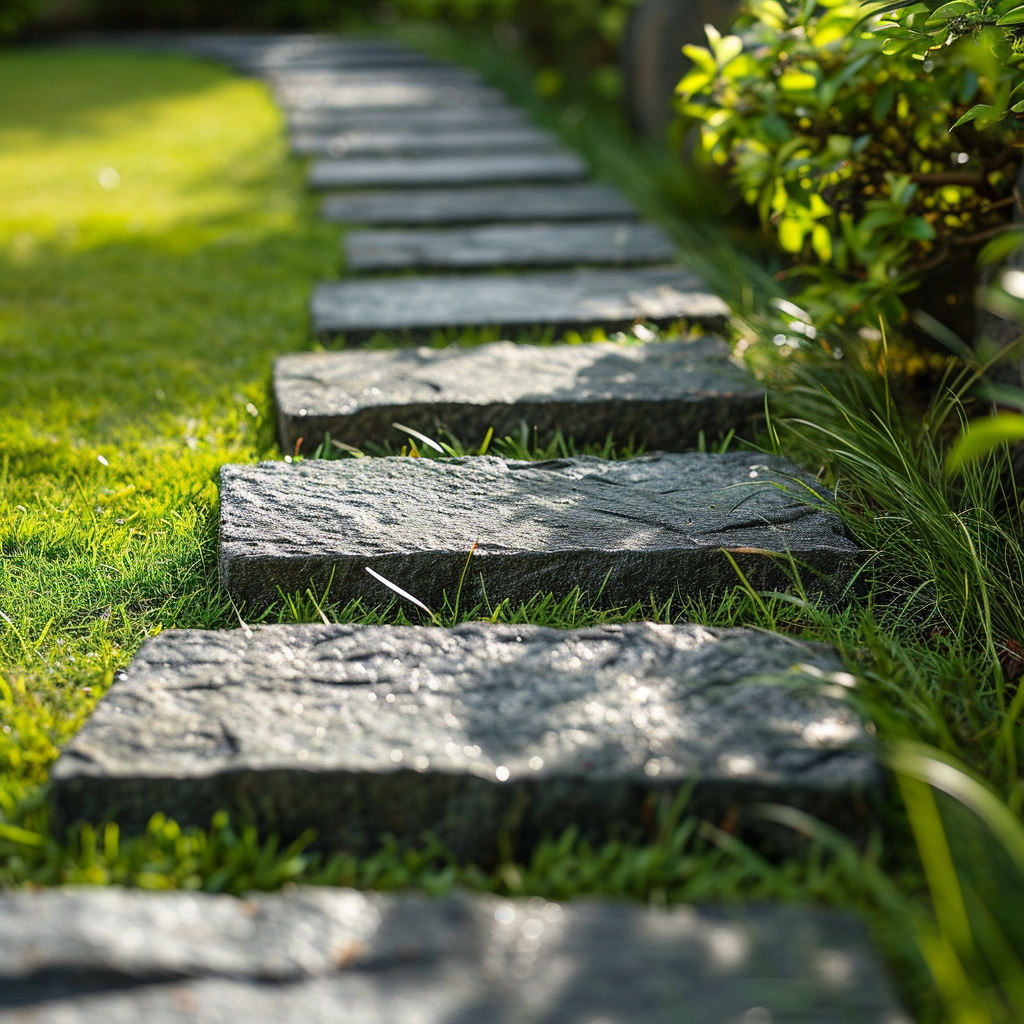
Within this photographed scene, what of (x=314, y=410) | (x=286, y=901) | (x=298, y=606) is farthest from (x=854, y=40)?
(x=286, y=901)

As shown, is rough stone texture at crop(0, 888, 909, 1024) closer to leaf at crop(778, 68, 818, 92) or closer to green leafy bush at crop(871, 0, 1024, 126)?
green leafy bush at crop(871, 0, 1024, 126)

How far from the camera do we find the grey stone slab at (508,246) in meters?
3.29

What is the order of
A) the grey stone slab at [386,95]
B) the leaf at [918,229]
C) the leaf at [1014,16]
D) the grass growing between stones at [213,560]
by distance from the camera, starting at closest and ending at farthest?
the grass growing between stones at [213,560]
the leaf at [1014,16]
the leaf at [918,229]
the grey stone slab at [386,95]

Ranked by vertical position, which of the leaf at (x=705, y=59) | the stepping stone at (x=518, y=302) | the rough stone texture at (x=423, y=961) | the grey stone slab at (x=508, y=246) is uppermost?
the leaf at (x=705, y=59)

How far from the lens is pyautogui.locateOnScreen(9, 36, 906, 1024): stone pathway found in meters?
0.94

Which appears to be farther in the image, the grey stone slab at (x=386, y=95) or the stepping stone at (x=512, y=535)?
the grey stone slab at (x=386, y=95)

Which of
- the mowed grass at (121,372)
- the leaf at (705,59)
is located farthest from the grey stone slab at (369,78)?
the leaf at (705,59)

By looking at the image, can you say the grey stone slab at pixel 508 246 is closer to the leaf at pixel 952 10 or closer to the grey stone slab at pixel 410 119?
the leaf at pixel 952 10

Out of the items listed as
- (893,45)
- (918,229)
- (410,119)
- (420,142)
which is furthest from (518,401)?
(410,119)

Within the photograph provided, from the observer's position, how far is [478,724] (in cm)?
127

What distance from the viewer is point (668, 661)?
4.57ft

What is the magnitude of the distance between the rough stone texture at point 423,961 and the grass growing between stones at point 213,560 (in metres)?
0.09

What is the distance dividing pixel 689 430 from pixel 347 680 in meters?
1.11

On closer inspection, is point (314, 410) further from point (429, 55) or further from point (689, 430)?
point (429, 55)
